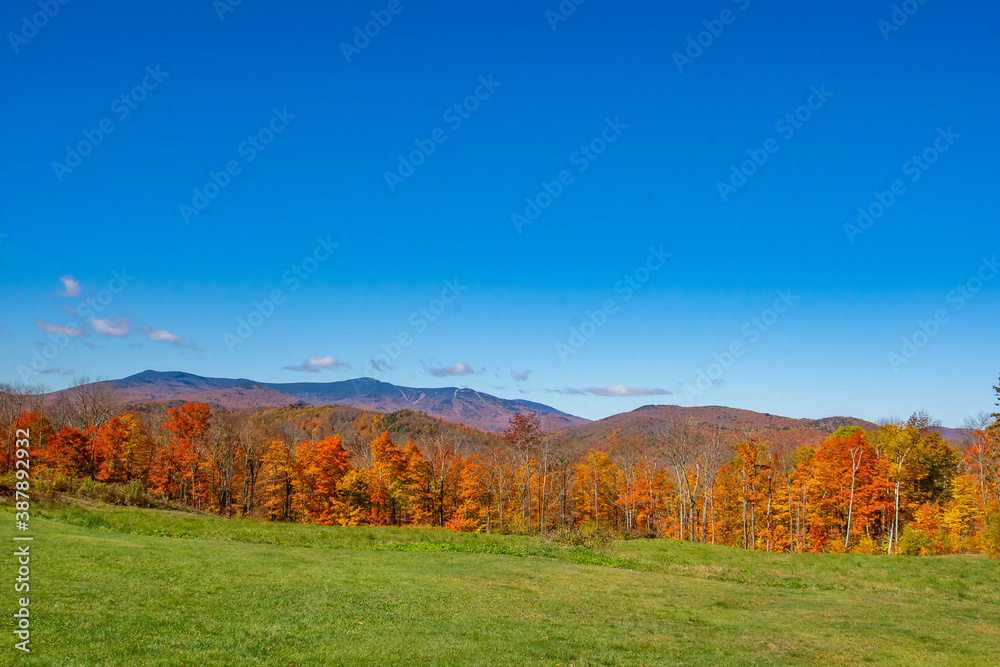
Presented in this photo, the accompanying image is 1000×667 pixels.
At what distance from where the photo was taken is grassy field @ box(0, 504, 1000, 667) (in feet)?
29.1

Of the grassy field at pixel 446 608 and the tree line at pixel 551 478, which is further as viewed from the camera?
the tree line at pixel 551 478

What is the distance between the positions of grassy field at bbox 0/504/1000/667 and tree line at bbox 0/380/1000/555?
27800mm

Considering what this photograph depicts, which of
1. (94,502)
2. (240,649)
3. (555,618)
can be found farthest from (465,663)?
(94,502)

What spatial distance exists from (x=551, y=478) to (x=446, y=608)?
46312mm

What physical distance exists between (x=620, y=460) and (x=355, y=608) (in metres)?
61.0

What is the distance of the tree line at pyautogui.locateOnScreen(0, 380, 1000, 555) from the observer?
49.3m

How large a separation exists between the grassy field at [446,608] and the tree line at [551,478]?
91.2ft

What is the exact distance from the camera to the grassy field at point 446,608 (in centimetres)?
886

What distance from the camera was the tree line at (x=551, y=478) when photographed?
49312mm

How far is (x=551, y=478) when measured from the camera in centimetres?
5775

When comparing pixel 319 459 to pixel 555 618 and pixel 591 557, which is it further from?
pixel 555 618

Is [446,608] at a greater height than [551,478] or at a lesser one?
greater

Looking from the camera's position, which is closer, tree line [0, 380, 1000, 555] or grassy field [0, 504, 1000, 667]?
grassy field [0, 504, 1000, 667]

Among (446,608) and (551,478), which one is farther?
(551,478)
